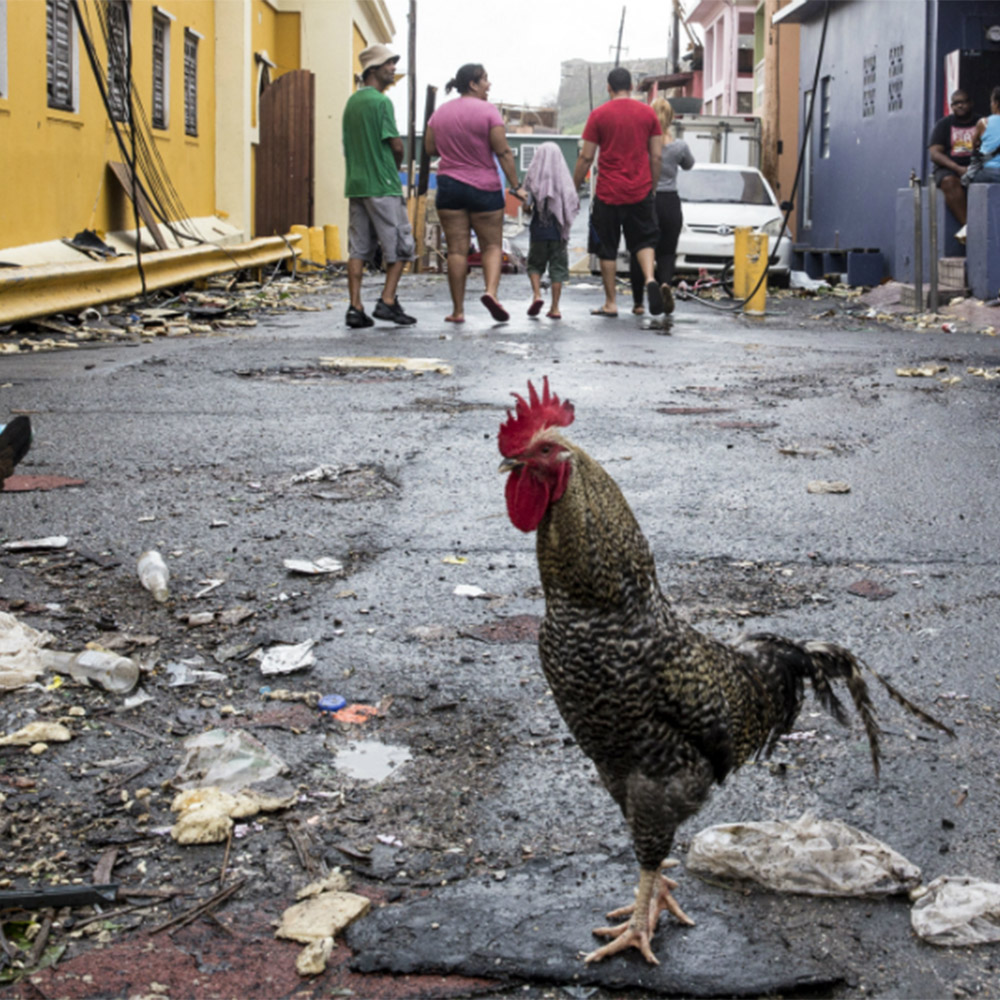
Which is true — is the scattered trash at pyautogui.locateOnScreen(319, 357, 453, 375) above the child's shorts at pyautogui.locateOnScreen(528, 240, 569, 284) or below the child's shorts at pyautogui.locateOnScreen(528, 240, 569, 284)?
below

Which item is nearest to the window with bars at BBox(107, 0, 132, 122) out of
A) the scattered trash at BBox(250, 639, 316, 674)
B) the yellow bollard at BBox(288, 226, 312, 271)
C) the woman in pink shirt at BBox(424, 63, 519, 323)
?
the woman in pink shirt at BBox(424, 63, 519, 323)

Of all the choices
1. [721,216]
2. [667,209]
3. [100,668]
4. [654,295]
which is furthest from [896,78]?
[100,668]

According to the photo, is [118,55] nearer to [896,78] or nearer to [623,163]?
[623,163]

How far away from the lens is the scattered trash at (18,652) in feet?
10.9

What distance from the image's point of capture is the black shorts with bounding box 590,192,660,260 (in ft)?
40.5

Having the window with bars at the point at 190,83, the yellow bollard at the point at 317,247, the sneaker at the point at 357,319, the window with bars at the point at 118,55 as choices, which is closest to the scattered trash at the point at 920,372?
the sneaker at the point at 357,319

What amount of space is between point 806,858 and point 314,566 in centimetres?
228

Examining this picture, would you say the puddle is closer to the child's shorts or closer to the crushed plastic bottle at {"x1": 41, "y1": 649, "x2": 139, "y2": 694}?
the crushed plastic bottle at {"x1": 41, "y1": 649, "x2": 139, "y2": 694}

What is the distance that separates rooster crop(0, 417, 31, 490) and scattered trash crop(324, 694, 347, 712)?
76.6 inches

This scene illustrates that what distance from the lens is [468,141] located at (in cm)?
1131

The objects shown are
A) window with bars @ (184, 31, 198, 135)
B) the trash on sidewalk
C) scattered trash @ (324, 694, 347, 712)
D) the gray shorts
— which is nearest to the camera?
the trash on sidewalk

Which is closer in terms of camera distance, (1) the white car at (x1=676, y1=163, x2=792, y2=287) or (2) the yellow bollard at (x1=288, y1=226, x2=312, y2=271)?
(1) the white car at (x1=676, y1=163, x2=792, y2=287)

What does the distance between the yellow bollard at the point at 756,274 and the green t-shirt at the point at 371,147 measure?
4.89 meters

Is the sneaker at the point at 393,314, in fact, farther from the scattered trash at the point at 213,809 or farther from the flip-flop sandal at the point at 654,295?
the scattered trash at the point at 213,809
